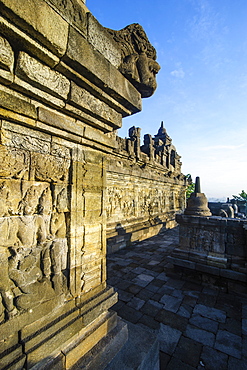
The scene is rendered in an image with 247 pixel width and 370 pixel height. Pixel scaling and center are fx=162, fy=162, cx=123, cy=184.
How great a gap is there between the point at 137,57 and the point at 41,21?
1189 mm

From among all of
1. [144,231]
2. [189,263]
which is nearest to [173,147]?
[144,231]

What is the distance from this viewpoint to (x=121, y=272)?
15.5 ft

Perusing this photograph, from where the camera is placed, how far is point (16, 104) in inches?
45.8

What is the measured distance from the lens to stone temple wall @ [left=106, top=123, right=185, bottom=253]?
6941mm

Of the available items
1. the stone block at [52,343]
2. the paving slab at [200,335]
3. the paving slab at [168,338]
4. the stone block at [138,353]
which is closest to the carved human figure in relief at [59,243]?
the stone block at [52,343]

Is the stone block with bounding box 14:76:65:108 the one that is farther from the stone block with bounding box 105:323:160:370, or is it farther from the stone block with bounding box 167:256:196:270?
the stone block with bounding box 167:256:196:270

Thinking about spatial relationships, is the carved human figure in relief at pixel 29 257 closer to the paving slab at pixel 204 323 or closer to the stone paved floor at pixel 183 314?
the stone paved floor at pixel 183 314

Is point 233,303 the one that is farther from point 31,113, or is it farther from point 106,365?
point 31,113

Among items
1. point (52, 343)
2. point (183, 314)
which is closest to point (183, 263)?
point (183, 314)

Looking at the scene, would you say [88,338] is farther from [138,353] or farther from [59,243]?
[59,243]

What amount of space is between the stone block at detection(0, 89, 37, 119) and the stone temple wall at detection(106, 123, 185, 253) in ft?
17.7

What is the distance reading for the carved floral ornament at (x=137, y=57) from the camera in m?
1.86

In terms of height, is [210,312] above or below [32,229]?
below

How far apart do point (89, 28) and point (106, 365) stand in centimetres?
312
